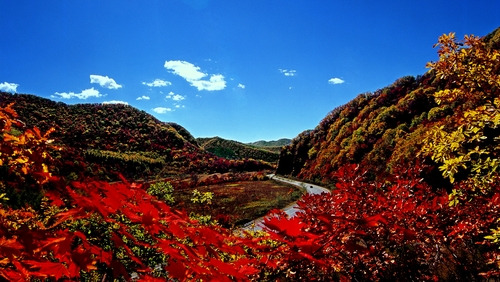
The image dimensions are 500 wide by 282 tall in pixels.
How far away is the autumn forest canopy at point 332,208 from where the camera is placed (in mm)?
1829

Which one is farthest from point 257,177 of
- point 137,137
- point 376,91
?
point 137,137

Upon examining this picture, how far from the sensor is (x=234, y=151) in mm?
106125

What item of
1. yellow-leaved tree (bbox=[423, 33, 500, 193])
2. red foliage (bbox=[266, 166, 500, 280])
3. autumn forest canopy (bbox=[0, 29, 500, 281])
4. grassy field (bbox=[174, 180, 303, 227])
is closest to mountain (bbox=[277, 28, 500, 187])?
autumn forest canopy (bbox=[0, 29, 500, 281])

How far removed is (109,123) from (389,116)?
6373 centimetres

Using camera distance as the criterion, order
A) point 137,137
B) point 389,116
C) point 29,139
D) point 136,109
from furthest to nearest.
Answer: point 136,109, point 137,137, point 389,116, point 29,139

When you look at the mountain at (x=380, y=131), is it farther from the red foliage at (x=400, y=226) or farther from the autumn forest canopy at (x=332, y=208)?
the red foliage at (x=400, y=226)

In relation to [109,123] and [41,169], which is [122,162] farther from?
[41,169]

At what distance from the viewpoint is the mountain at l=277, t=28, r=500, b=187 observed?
54.3 feet

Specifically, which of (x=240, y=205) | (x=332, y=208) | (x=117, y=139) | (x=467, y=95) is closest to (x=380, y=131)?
(x=240, y=205)

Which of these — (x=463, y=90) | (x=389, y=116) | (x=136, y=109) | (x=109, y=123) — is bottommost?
(x=463, y=90)

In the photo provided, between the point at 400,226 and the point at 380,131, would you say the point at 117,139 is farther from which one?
the point at 400,226

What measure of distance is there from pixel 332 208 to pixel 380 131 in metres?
22.8

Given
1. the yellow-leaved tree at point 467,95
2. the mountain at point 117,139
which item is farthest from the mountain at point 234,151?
the yellow-leaved tree at point 467,95

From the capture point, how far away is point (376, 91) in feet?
115
